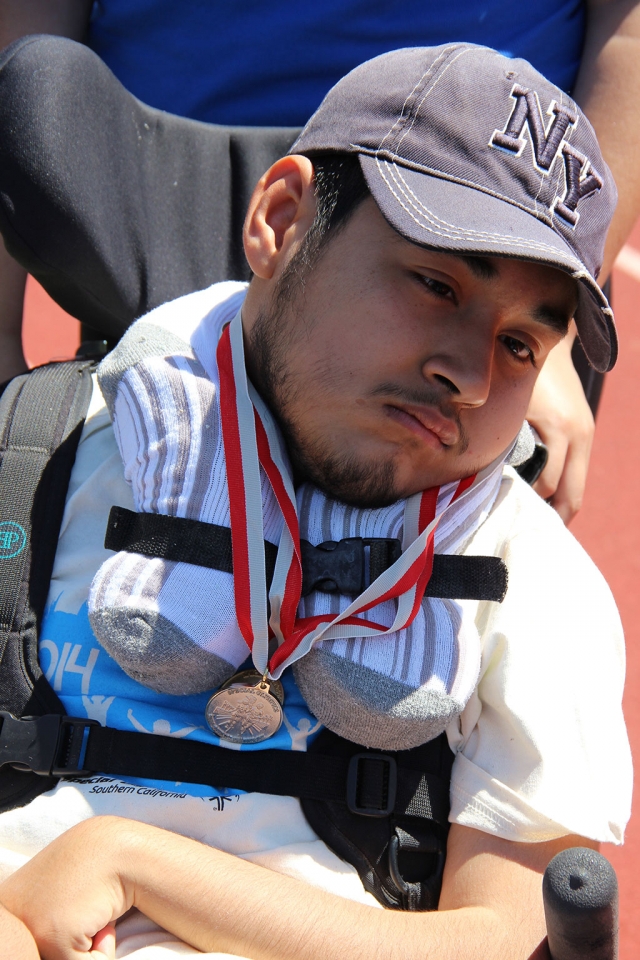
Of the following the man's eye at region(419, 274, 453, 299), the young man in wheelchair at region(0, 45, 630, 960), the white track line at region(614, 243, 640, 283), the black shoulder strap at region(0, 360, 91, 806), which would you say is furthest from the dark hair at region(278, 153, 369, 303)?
the white track line at region(614, 243, 640, 283)

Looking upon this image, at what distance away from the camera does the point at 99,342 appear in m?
1.55

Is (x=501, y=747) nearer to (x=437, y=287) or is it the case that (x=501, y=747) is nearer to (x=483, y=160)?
(x=437, y=287)

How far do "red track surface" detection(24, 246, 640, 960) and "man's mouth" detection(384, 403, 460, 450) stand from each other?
1356 mm

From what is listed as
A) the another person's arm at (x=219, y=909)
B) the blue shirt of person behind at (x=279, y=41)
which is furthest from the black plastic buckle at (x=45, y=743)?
the blue shirt of person behind at (x=279, y=41)

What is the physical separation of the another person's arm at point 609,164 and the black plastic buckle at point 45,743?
→ 2.67ft

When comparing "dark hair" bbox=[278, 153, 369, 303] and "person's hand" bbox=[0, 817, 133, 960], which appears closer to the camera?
"person's hand" bbox=[0, 817, 133, 960]

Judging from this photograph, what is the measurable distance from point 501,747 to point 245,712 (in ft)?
1.03

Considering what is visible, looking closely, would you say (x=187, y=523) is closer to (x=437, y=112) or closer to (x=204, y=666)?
(x=204, y=666)

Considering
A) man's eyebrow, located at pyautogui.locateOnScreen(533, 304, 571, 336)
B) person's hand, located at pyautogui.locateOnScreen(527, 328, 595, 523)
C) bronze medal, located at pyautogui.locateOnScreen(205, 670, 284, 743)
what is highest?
man's eyebrow, located at pyautogui.locateOnScreen(533, 304, 571, 336)

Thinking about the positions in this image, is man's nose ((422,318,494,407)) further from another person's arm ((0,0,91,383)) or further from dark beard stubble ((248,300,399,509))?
another person's arm ((0,0,91,383))

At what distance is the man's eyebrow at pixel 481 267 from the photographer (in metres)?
1.04

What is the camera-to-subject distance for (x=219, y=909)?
97 cm

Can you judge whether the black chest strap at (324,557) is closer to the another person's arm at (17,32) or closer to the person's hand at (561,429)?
the person's hand at (561,429)

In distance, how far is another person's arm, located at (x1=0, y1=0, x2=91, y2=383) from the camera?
62.6 inches
